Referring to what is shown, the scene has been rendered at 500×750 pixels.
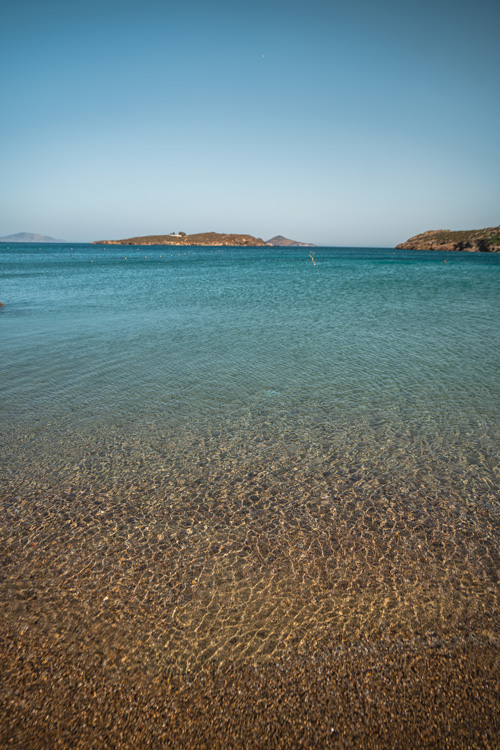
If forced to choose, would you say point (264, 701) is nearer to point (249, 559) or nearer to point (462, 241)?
point (249, 559)

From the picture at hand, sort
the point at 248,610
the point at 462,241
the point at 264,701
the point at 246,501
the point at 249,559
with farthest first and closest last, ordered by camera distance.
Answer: the point at 462,241
the point at 246,501
the point at 249,559
the point at 248,610
the point at 264,701

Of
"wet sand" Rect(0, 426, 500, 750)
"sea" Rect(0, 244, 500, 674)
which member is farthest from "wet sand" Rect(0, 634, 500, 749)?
"sea" Rect(0, 244, 500, 674)

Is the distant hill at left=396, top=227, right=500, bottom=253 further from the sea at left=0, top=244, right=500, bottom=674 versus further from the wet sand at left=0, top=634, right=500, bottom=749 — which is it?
the wet sand at left=0, top=634, right=500, bottom=749

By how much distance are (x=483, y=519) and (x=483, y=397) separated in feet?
16.3

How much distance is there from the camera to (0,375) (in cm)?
1029

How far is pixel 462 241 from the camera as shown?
141 metres

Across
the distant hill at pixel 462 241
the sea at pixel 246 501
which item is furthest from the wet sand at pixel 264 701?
the distant hill at pixel 462 241

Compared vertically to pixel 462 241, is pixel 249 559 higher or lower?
lower

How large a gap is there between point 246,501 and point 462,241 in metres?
166

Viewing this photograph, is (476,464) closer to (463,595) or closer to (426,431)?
(426,431)

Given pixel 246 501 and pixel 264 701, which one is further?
pixel 246 501

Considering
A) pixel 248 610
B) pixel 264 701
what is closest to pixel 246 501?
pixel 248 610

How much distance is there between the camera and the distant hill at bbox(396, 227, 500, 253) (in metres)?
127

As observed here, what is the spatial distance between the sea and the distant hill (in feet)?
469
